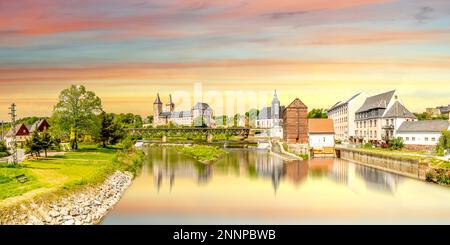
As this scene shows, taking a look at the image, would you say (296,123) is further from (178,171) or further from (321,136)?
(178,171)

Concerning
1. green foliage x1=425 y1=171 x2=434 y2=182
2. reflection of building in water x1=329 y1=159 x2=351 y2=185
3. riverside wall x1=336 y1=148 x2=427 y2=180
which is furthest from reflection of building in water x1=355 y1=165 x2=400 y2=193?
green foliage x1=425 y1=171 x2=434 y2=182

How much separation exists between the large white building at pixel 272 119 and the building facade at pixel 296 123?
905 centimetres

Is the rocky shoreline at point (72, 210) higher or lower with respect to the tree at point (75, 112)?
lower

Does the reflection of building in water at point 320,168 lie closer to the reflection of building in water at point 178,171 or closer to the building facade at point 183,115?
the reflection of building in water at point 178,171

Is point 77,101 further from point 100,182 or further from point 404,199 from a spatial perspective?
point 404,199

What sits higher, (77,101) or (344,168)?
(77,101)

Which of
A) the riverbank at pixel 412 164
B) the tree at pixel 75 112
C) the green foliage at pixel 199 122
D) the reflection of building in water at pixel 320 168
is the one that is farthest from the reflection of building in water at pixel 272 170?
the green foliage at pixel 199 122

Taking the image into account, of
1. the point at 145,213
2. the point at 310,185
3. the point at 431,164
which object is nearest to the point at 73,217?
the point at 145,213

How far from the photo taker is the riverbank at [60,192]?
9.76 meters

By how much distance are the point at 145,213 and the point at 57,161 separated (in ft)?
24.9

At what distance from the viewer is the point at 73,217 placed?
34.1 ft

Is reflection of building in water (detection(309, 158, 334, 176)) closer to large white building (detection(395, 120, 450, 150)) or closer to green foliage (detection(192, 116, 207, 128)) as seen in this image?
large white building (detection(395, 120, 450, 150))

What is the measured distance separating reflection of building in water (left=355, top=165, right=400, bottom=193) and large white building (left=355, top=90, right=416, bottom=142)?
18.7 ft
